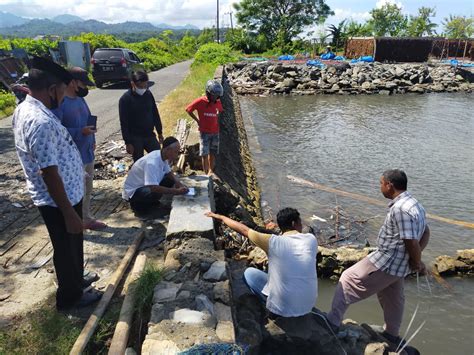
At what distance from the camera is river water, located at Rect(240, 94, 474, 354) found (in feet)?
19.8

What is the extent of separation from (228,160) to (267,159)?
13.2 feet

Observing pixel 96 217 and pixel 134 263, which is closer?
pixel 134 263

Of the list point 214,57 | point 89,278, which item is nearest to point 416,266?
point 89,278

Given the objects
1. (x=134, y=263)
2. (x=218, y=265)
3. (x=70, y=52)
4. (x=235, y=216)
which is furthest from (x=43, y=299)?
(x=70, y=52)

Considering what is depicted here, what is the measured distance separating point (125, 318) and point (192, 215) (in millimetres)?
1805

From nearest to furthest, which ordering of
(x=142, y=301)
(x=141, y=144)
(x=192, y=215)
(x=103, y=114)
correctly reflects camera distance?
1. (x=142, y=301)
2. (x=192, y=215)
3. (x=141, y=144)
4. (x=103, y=114)

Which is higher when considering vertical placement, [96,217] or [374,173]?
[96,217]

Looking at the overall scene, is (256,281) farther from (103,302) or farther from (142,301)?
(103,302)

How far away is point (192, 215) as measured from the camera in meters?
5.09

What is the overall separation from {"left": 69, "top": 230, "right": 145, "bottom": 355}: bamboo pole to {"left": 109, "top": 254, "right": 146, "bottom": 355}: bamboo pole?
14 centimetres

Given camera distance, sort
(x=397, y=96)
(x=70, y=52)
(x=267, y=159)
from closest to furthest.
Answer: (x=267, y=159), (x=70, y=52), (x=397, y=96)

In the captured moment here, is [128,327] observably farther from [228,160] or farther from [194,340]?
[228,160]

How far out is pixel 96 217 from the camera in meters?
5.85

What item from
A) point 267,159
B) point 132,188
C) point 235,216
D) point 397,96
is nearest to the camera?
point 132,188
